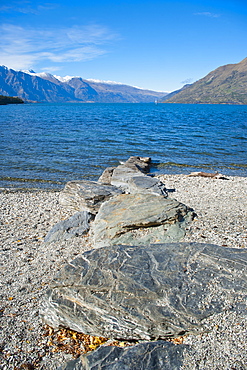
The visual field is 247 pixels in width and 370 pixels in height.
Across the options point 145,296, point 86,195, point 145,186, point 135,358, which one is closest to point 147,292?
point 145,296

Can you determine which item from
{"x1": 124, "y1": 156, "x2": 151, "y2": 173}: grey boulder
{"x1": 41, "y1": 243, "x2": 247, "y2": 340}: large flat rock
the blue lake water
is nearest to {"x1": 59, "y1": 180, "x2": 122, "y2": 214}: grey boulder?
the blue lake water

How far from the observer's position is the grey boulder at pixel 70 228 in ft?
31.0

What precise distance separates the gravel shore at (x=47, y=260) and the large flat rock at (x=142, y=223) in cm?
47

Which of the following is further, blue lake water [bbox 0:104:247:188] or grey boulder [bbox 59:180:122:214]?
blue lake water [bbox 0:104:247:188]

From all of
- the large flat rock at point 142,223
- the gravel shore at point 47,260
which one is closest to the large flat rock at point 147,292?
the gravel shore at point 47,260

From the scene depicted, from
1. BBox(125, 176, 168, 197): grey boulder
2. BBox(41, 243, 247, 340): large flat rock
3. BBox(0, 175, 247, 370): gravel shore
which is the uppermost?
BBox(125, 176, 168, 197): grey boulder

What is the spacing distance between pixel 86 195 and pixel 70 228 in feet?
6.83

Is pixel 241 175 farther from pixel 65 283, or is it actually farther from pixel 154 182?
pixel 65 283

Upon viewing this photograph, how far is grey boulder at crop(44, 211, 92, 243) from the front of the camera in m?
9.46

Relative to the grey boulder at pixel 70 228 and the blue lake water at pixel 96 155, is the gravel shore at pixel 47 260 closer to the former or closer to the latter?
the grey boulder at pixel 70 228

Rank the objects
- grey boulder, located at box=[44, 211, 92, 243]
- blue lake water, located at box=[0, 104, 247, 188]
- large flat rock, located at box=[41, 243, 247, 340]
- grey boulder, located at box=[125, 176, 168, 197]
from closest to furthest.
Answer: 1. large flat rock, located at box=[41, 243, 247, 340]
2. grey boulder, located at box=[44, 211, 92, 243]
3. grey boulder, located at box=[125, 176, 168, 197]
4. blue lake water, located at box=[0, 104, 247, 188]

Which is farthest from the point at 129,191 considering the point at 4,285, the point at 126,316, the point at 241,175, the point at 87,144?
the point at 87,144

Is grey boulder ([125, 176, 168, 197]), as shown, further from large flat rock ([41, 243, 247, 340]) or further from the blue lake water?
large flat rock ([41, 243, 247, 340])

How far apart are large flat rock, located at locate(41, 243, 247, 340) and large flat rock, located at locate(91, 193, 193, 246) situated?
5.74 feet
